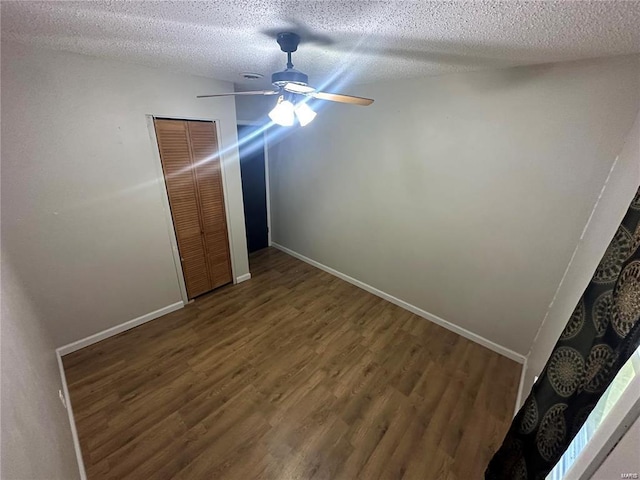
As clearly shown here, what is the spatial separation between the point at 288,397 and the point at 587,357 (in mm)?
1741

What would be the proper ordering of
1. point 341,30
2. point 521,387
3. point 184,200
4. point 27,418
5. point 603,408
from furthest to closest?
point 184,200, point 521,387, point 341,30, point 603,408, point 27,418

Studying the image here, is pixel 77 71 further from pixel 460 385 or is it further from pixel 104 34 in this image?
pixel 460 385

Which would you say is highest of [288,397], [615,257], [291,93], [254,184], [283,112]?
[291,93]

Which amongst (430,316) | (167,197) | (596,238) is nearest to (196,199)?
(167,197)

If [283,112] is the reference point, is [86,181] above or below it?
below

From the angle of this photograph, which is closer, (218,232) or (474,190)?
(474,190)

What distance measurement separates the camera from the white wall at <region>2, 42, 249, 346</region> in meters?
1.67

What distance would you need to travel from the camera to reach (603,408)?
94 centimetres

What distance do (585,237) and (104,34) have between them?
3252 millimetres

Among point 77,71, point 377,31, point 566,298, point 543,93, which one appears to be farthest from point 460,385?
point 77,71

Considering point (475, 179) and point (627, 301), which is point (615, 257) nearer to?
point (627, 301)

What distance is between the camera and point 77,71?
1771 mm

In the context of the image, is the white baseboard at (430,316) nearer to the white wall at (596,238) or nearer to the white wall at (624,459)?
the white wall at (596,238)

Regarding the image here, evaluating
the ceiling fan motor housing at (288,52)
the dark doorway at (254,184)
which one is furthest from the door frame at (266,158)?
the ceiling fan motor housing at (288,52)
